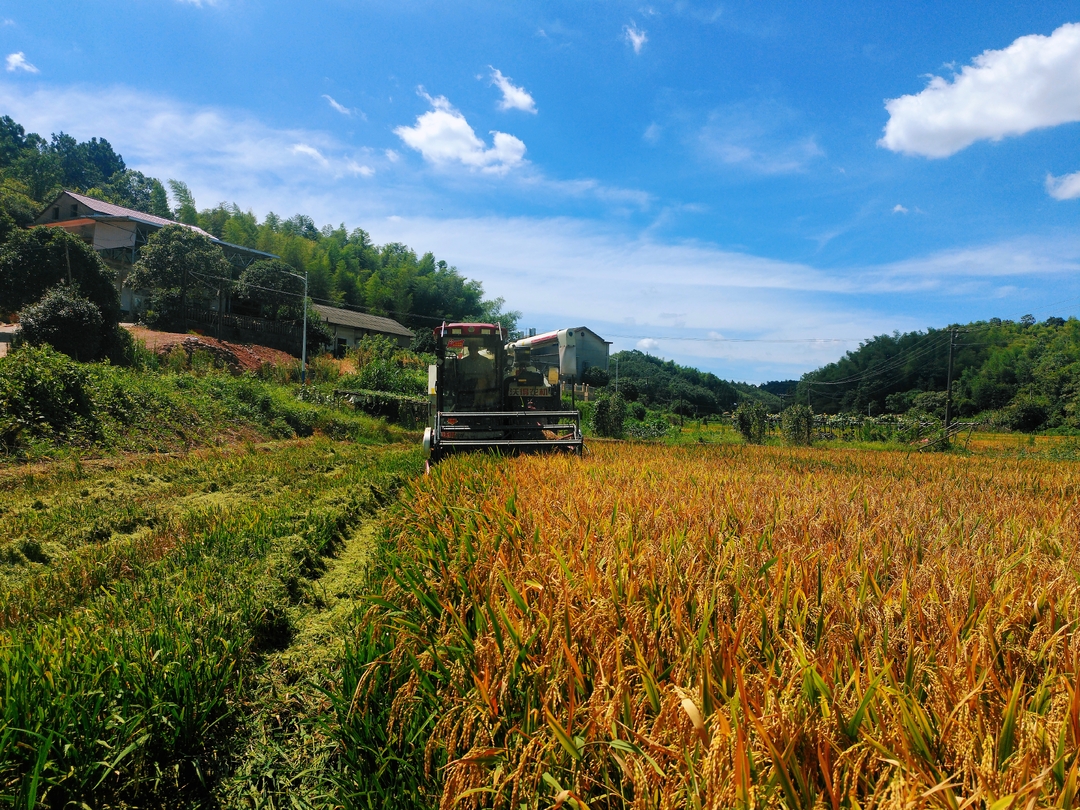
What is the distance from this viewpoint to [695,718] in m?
1.28

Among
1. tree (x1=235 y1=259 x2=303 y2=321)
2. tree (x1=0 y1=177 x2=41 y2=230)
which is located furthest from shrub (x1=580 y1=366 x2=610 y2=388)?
tree (x1=0 y1=177 x2=41 y2=230)

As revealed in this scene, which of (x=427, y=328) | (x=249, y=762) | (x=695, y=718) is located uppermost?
(x=427, y=328)

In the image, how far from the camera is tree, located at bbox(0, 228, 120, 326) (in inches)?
882

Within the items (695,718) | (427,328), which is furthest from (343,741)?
(427,328)

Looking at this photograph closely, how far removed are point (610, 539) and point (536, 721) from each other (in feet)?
3.94

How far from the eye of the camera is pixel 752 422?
94.1ft

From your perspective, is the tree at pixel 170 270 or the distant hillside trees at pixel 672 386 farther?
the distant hillside trees at pixel 672 386

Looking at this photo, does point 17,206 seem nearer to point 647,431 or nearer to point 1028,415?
point 647,431

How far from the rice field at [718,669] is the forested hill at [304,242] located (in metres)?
50.0

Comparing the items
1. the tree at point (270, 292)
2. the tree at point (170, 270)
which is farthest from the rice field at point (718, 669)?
the tree at point (270, 292)

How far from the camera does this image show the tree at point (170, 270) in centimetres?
2981

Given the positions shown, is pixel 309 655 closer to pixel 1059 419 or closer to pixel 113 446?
pixel 113 446

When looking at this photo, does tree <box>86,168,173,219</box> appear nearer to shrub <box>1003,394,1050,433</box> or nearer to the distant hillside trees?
the distant hillside trees

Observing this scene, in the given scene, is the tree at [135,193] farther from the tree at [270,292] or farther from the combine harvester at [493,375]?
the combine harvester at [493,375]
